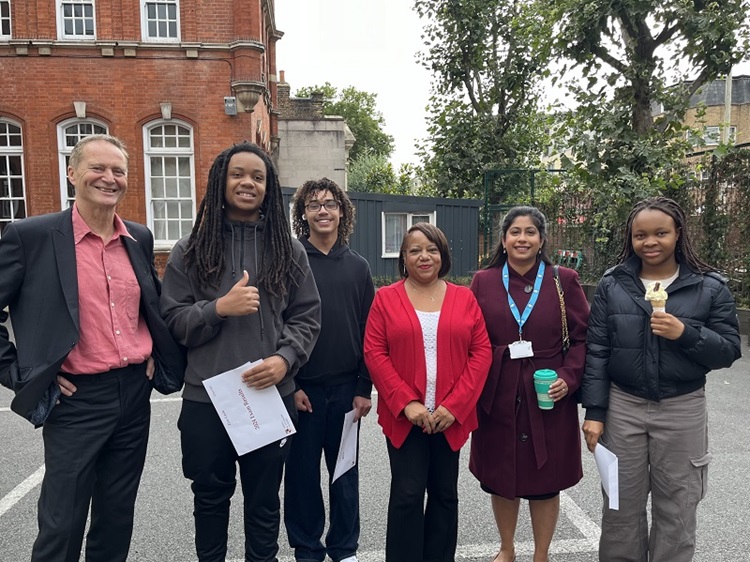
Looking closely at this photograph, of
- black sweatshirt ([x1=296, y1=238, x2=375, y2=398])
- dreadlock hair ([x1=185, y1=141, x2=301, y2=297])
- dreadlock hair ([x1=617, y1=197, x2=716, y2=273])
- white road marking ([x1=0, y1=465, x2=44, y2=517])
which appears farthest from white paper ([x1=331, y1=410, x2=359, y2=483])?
white road marking ([x1=0, y1=465, x2=44, y2=517])

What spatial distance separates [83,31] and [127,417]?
1305 centimetres

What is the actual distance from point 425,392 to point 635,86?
305 inches

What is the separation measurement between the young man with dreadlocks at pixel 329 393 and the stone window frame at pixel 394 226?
453 inches

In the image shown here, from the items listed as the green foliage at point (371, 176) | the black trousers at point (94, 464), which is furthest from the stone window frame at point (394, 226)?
the black trousers at point (94, 464)

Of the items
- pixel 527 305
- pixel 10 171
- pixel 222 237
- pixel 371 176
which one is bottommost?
pixel 527 305

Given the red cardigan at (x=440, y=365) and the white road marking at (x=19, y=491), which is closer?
the red cardigan at (x=440, y=365)

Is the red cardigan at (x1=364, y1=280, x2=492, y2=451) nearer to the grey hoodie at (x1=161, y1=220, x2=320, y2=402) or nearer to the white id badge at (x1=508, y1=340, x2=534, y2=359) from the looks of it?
the white id badge at (x1=508, y1=340, x2=534, y2=359)

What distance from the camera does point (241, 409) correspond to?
2557mm

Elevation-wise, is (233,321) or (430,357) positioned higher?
(233,321)

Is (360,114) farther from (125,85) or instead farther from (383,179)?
(125,85)

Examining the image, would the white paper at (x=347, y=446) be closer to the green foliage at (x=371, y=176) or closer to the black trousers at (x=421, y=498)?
the black trousers at (x=421, y=498)

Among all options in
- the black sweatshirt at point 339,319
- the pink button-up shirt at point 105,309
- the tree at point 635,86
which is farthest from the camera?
the tree at point 635,86

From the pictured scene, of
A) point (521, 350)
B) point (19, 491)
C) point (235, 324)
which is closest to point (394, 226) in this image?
point (19, 491)

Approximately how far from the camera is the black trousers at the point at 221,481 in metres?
2.57
